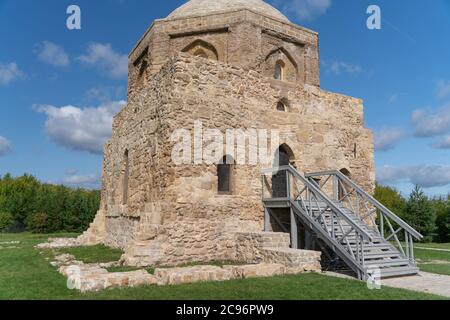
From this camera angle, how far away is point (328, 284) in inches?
289

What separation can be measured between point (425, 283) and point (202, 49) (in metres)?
11.1

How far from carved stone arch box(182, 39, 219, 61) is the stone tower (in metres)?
0.04

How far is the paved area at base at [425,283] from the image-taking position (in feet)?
23.4

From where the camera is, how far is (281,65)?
50.3 ft

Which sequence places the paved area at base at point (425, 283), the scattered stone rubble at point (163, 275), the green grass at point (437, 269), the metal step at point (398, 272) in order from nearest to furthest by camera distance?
the scattered stone rubble at point (163, 275)
the paved area at base at point (425, 283)
the metal step at point (398, 272)
the green grass at point (437, 269)

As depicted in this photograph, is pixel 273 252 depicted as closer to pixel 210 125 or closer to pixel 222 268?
pixel 222 268

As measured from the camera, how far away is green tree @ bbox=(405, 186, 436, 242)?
22984mm

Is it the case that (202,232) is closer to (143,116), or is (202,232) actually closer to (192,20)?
(143,116)

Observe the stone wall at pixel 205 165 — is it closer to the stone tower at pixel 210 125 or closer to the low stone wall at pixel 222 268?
the stone tower at pixel 210 125

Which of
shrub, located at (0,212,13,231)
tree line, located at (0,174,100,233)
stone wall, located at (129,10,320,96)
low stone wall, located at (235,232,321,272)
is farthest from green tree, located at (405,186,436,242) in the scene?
shrub, located at (0,212,13,231)

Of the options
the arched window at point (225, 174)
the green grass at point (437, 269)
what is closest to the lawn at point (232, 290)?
the green grass at point (437, 269)

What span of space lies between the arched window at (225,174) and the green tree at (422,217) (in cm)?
1620

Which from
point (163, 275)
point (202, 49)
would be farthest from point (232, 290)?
point (202, 49)

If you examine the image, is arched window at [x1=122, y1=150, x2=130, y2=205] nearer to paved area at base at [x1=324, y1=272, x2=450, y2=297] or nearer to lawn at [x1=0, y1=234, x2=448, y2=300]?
lawn at [x1=0, y1=234, x2=448, y2=300]
